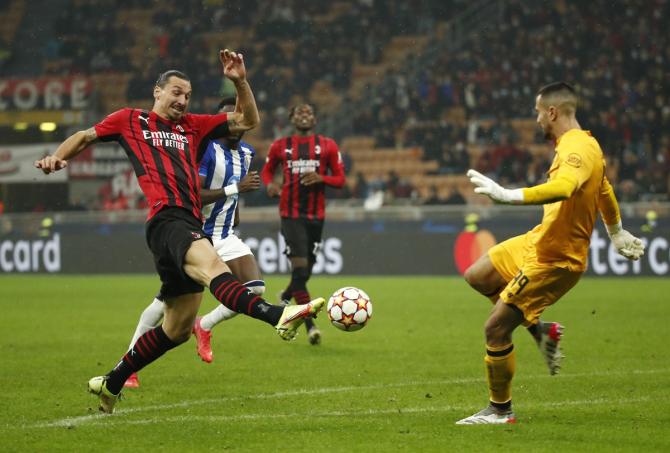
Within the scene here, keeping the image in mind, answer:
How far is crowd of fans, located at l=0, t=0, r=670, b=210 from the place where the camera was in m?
25.9

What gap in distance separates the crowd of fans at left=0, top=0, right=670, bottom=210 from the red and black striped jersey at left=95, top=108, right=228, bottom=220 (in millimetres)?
16485

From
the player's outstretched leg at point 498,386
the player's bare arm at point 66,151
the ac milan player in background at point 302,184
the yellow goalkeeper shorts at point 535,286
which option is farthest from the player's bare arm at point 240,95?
the ac milan player in background at point 302,184

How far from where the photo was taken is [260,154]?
2883 centimetres

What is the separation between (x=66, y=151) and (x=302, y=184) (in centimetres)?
547

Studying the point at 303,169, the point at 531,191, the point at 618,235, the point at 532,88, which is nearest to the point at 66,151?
the point at 531,191

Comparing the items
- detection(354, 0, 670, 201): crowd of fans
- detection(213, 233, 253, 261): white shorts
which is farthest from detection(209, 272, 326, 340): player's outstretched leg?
detection(354, 0, 670, 201): crowd of fans

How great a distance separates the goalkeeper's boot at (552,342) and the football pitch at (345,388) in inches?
11.5

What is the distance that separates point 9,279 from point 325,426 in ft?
59.8

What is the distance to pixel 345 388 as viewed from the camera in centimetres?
848

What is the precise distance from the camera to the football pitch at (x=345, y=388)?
6.43 metres

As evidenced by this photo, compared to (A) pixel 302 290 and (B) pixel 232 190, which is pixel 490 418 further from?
(A) pixel 302 290

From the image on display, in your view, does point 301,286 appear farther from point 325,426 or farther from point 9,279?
point 9,279

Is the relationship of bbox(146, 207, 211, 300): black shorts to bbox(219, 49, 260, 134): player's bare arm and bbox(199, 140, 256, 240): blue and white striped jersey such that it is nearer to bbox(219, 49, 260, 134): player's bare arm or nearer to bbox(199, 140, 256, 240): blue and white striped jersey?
bbox(219, 49, 260, 134): player's bare arm

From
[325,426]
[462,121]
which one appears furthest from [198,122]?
[462,121]
